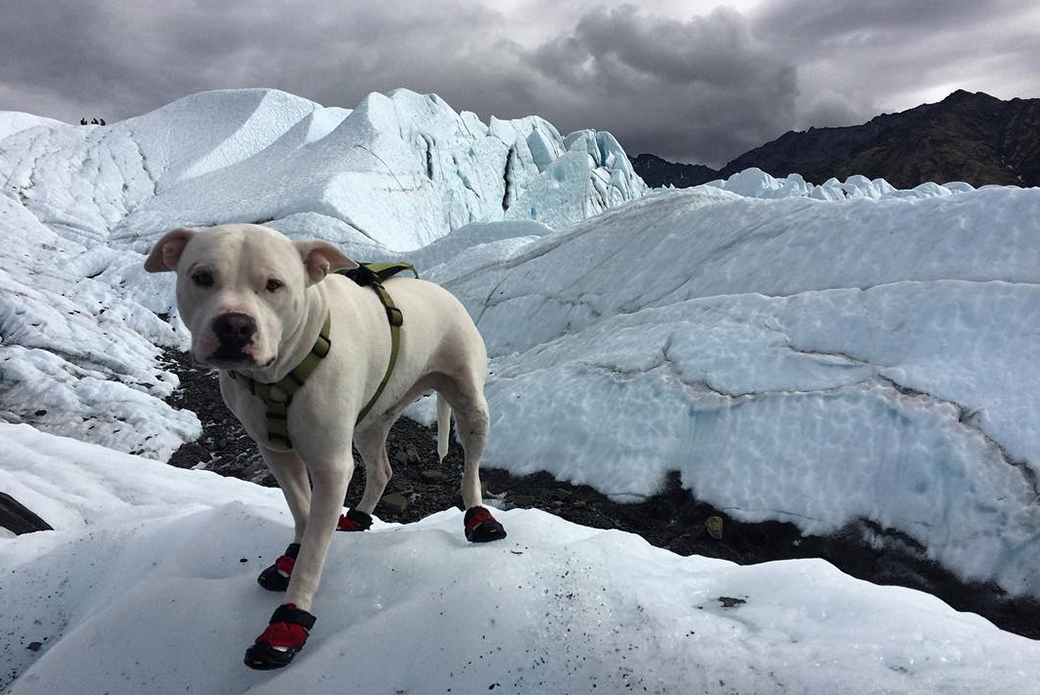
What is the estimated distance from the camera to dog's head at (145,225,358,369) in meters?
1.78

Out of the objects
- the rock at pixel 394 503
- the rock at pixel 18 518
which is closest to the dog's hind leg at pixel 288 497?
the rock at pixel 18 518

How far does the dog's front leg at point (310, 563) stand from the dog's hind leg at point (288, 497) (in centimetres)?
22

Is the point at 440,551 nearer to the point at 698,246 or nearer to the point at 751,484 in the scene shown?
the point at 751,484

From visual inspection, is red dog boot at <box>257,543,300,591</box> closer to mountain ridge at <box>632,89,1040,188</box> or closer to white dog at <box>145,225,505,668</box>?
white dog at <box>145,225,505,668</box>

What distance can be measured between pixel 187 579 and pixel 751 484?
15.7 ft

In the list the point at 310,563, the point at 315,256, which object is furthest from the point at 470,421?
the point at 315,256

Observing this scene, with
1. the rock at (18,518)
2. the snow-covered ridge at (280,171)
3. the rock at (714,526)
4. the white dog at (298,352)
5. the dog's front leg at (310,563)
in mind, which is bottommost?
the rock at (714,526)

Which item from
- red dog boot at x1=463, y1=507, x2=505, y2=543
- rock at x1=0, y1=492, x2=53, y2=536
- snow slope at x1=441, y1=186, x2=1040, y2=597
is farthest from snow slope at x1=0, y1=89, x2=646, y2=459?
red dog boot at x1=463, y1=507, x2=505, y2=543

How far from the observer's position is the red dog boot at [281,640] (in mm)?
2037

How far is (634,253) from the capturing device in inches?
407

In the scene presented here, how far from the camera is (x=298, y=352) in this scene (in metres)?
2.15

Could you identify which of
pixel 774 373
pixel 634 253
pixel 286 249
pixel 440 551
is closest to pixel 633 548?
pixel 440 551

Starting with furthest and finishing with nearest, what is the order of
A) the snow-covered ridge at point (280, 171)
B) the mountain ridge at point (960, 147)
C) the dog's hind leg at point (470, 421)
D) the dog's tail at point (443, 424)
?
the mountain ridge at point (960, 147)
the snow-covered ridge at point (280, 171)
the dog's tail at point (443, 424)
the dog's hind leg at point (470, 421)

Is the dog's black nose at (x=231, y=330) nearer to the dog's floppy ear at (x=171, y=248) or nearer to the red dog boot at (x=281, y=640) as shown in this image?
the dog's floppy ear at (x=171, y=248)
